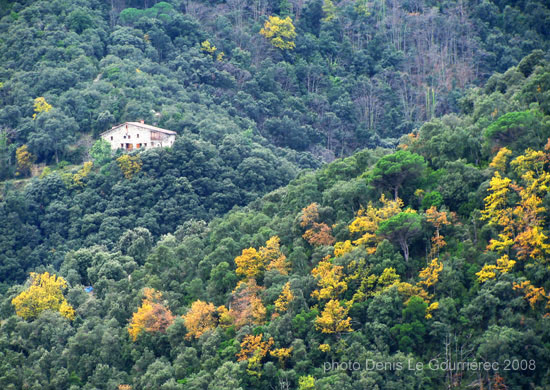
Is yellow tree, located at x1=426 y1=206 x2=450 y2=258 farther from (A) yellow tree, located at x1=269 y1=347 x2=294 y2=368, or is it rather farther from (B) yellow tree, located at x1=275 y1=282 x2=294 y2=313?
(A) yellow tree, located at x1=269 y1=347 x2=294 y2=368

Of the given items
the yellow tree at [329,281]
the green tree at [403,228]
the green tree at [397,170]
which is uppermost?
the green tree at [397,170]

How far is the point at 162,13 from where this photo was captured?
92688 mm

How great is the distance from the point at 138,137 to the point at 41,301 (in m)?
22.6

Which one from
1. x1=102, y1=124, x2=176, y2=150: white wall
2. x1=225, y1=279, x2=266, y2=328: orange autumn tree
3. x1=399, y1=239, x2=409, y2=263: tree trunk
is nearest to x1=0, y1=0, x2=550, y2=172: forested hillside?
x1=102, y1=124, x2=176, y2=150: white wall

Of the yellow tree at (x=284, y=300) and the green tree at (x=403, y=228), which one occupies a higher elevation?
the green tree at (x=403, y=228)

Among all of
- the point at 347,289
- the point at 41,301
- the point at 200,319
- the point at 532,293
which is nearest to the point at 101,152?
the point at 41,301

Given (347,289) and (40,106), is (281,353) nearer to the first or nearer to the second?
(347,289)

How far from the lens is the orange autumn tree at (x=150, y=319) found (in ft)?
158

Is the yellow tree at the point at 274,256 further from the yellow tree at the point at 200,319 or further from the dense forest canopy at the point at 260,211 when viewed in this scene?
the yellow tree at the point at 200,319

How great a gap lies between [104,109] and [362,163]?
28.5 m

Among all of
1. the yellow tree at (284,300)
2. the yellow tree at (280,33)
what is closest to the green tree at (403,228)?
the yellow tree at (284,300)

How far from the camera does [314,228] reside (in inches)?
1997

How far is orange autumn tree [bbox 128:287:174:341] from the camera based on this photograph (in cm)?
4812

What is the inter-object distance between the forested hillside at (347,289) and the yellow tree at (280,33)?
37.8 metres
